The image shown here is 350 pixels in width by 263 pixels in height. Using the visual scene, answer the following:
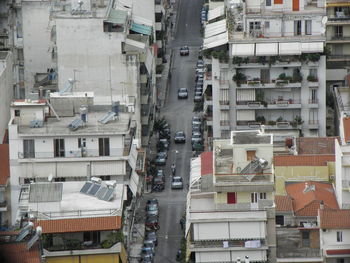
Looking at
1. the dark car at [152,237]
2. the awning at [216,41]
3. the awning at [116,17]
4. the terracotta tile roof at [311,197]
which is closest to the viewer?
the terracotta tile roof at [311,197]

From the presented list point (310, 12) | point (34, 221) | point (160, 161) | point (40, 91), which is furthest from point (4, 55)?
point (34, 221)

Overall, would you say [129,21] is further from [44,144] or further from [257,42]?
[44,144]

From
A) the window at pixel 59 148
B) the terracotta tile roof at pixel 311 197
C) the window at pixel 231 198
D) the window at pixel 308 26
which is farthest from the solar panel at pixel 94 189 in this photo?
the window at pixel 308 26

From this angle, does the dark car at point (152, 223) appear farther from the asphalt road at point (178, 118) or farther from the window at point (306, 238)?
the window at point (306, 238)

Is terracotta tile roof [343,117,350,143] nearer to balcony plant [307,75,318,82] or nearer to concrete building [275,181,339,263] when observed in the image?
concrete building [275,181,339,263]

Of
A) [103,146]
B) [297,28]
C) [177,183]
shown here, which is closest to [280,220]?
[103,146]

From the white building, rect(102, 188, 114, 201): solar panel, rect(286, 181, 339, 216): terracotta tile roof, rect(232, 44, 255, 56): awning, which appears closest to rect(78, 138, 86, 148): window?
the white building
